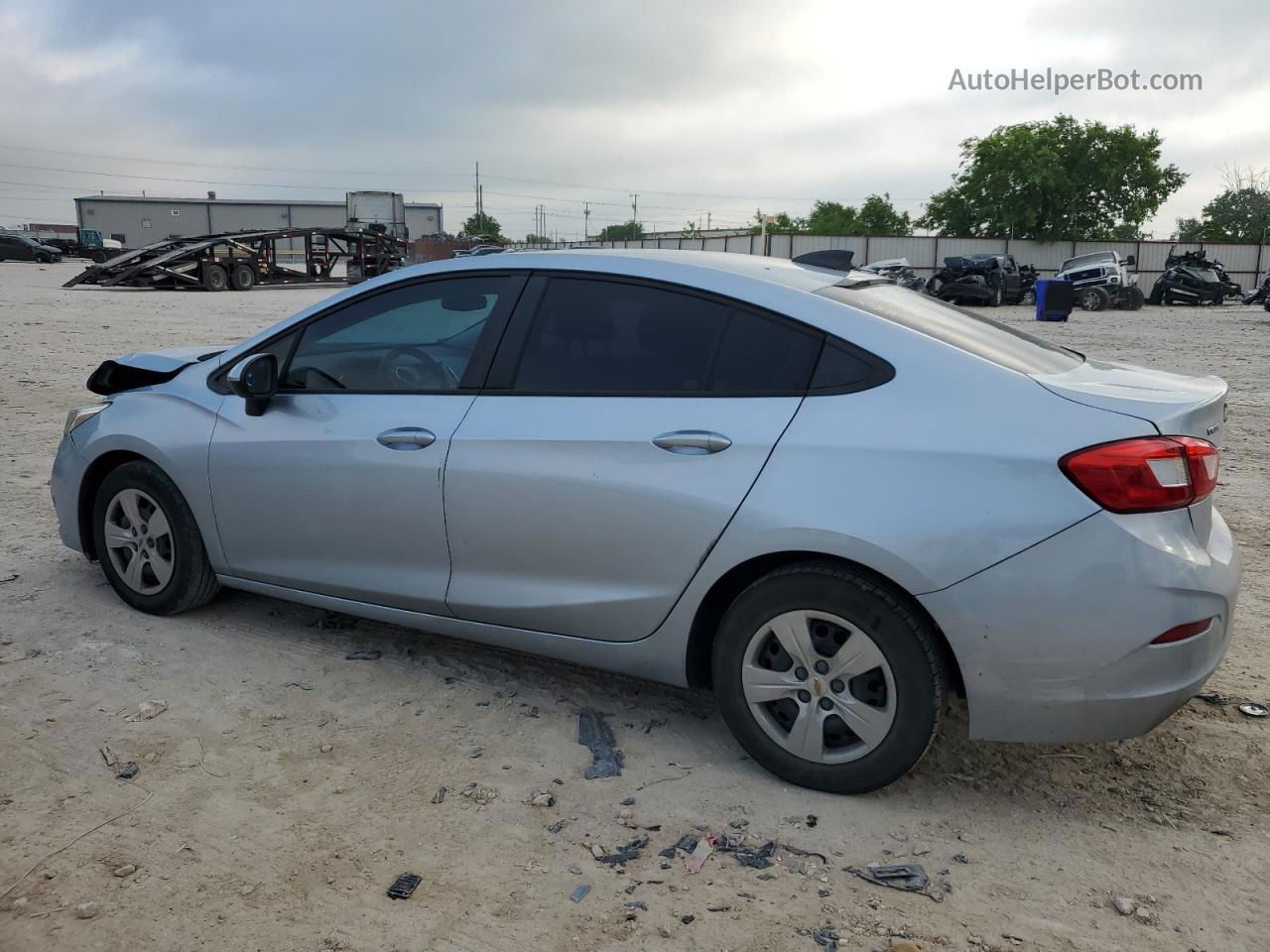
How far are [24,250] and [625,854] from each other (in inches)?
2180

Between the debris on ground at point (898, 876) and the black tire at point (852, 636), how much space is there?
0.28 m

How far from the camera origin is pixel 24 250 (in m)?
48.8

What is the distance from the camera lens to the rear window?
311cm

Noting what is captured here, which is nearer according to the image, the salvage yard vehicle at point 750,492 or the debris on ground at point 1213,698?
the salvage yard vehicle at point 750,492

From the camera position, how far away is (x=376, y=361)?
3990 mm

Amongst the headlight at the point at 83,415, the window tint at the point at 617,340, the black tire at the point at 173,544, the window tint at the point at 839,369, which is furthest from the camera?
the headlight at the point at 83,415

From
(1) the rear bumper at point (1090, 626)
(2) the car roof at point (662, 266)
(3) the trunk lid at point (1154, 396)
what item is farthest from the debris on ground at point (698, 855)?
(2) the car roof at point (662, 266)

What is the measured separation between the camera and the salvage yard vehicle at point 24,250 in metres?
48.6

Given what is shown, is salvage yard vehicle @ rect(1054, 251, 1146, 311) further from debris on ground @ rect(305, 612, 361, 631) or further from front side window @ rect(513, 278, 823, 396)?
front side window @ rect(513, 278, 823, 396)

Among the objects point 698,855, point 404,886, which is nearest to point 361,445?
point 404,886

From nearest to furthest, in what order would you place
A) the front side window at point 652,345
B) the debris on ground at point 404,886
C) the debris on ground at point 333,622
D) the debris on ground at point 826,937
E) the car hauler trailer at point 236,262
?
1. the debris on ground at point 826,937
2. the debris on ground at point 404,886
3. the front side window at point 652,345
4. the debris on ground at point 333,622
5. the car hauler trailer at point 236,262

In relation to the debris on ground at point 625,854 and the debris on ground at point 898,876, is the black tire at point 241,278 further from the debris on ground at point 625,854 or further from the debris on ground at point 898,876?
the debris on ground at point 898,876

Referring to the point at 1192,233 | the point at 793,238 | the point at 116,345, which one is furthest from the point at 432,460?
the point at 1192,233

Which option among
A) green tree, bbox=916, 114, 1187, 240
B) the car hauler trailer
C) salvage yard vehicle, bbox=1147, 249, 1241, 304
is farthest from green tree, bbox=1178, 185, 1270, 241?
the car hauler trailer
